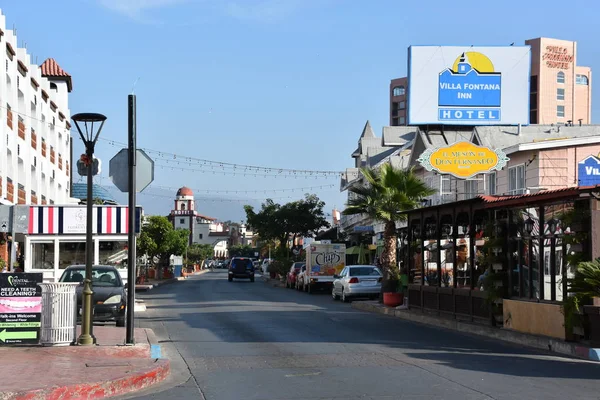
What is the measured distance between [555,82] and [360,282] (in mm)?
77793

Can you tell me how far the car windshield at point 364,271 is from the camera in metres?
34.1

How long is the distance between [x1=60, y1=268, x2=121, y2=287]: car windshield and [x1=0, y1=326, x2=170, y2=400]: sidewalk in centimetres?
568

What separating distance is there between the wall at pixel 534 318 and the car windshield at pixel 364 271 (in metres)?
15.7

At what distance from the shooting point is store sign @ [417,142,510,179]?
97.1ft

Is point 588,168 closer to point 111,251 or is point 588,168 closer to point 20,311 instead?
point 111,251

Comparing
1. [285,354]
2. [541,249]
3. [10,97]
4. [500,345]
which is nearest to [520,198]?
[541,249]

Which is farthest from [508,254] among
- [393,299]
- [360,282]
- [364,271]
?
[364,271]

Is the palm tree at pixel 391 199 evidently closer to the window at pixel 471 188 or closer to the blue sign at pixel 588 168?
the blue sign at pixel 588 168

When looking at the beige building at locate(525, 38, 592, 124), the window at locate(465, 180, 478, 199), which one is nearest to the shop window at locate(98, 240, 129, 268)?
the window at locate(465, 180, 478, 199)

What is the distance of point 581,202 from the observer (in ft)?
49.7

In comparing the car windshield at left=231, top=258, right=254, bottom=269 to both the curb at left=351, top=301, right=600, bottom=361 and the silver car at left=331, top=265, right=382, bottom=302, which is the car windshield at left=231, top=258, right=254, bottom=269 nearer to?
the silver car at left=331, top=265, right=382, bottom=302

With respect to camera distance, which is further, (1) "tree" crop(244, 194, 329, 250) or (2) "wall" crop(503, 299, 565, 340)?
(1) "tree" crop(244, 194, 329, 250)

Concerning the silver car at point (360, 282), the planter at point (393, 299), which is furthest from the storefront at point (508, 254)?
→ the silver car at point (360, 282)

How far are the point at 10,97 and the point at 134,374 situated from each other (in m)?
32.1
